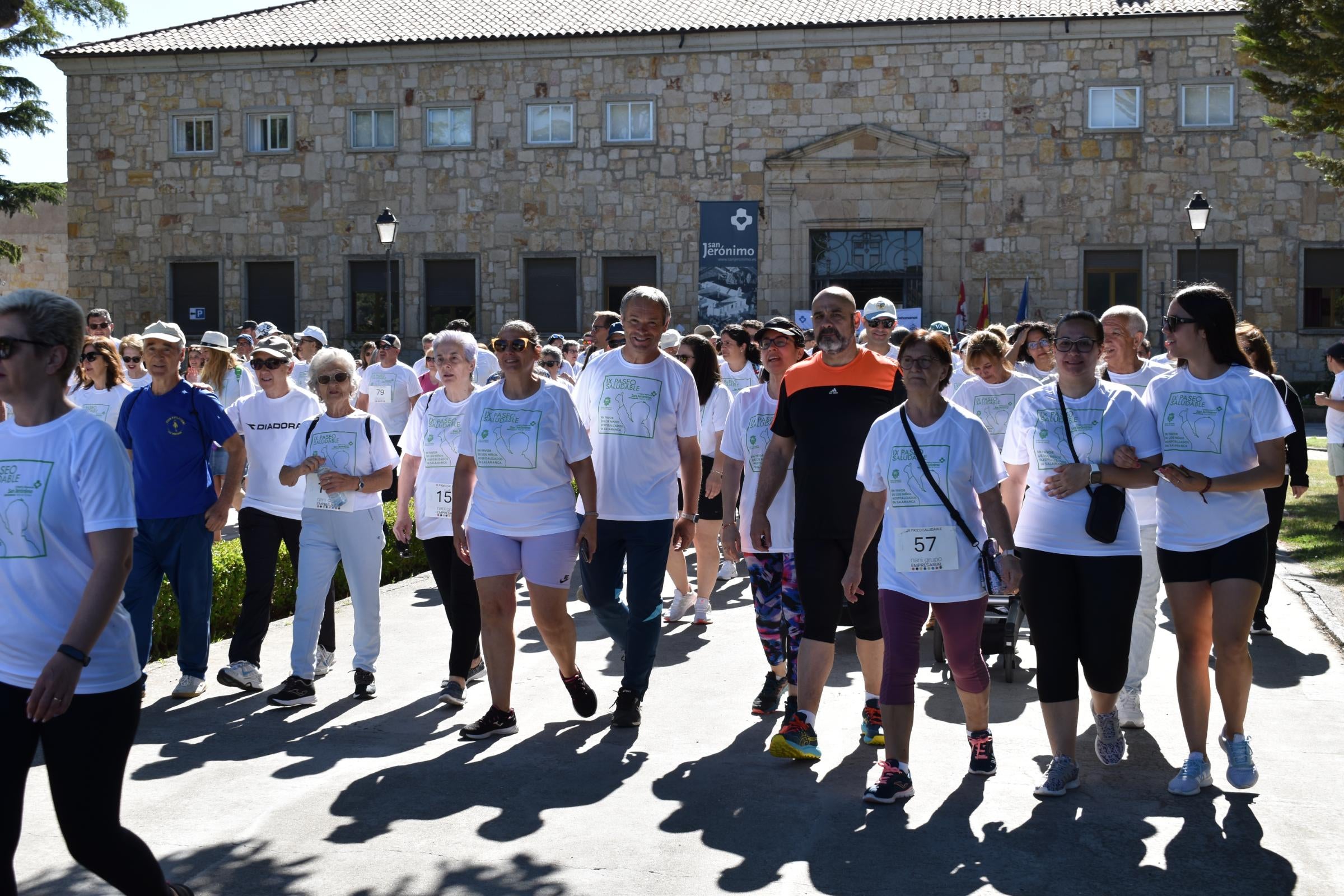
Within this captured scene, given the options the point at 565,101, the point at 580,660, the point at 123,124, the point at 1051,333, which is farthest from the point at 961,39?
the point at 580,660

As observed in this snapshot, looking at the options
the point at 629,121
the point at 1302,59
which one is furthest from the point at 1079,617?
the point at 629,121

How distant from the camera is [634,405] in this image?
6.97 m

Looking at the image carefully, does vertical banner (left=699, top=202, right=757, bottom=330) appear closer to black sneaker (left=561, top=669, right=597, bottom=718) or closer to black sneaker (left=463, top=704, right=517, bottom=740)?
black sneaker (left=561, top=669, right=597, bottom=718)

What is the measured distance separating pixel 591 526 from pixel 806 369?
1.24 metres

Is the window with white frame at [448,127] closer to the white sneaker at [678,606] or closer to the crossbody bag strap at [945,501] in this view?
the white sneaker at [678,606]

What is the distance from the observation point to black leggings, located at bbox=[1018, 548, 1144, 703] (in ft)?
18.2

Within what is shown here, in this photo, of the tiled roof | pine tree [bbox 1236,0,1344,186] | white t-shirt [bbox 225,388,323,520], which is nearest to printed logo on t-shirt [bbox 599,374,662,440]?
white t-shirt [bbox 225,388,323,520]

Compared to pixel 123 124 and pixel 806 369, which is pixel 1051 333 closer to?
pixel 806 369

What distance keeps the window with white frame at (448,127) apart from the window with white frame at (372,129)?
923 millimetres

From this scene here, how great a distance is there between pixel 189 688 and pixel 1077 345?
4720mm

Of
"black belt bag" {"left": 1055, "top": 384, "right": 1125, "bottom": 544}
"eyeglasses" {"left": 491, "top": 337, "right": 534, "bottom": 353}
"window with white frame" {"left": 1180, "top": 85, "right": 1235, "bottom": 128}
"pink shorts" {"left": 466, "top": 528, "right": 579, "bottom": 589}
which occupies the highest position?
"window with white frame" {"left": 1180, "top": 85, "right": 1235, "bottom": 128}

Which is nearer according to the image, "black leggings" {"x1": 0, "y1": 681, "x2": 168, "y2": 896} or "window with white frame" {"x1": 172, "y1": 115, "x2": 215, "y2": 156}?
"black leggings" {"x1": 0, "y1": 681, "x2": 168, "y2": 896}

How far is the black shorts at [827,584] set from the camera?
20.5ft

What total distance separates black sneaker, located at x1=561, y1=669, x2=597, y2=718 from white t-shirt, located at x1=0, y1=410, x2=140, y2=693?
134 inches
